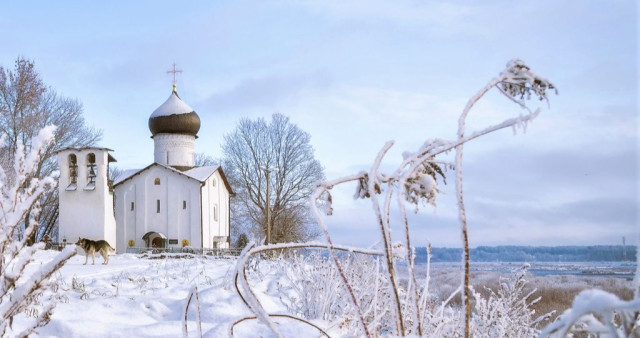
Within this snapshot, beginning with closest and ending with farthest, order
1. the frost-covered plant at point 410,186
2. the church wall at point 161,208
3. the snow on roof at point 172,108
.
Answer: the frost-covered plant at point 410,186 → the church wall at point 161,208 → the snow on roof at point 172,108

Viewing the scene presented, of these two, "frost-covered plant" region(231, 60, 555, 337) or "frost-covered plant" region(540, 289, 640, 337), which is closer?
"frost-covered plant" region(540, 289, 640, 337)

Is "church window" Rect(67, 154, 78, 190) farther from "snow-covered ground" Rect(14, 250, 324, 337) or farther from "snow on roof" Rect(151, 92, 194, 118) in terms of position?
"snow-covered ground" Rect(14, 250, 324, 337)

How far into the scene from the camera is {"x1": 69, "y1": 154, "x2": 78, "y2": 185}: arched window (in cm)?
2764

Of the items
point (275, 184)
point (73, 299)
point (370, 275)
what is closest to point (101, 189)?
point (275, 184)

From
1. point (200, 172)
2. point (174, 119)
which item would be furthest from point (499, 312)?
point (174, 119)

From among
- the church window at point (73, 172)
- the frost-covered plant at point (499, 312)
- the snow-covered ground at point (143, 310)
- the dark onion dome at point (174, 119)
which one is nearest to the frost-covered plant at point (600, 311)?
the snow-covered ground at point (143, 310)

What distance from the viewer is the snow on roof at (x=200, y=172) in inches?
1260

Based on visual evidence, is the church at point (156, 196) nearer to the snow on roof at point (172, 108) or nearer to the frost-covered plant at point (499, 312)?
the snow on roof at point (172, 108)

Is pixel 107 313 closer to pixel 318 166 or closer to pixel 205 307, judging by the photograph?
pixel 205 307

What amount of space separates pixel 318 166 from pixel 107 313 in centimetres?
3074

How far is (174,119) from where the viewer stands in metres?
33.5

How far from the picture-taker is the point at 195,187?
1252 inches

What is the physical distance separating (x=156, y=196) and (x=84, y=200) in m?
5.13

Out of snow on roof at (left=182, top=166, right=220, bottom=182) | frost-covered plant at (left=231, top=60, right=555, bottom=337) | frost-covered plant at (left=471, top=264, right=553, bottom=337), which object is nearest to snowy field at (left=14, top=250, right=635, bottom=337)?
frost-covered plant at (left=471, top=264, right=553, bottom=337)
